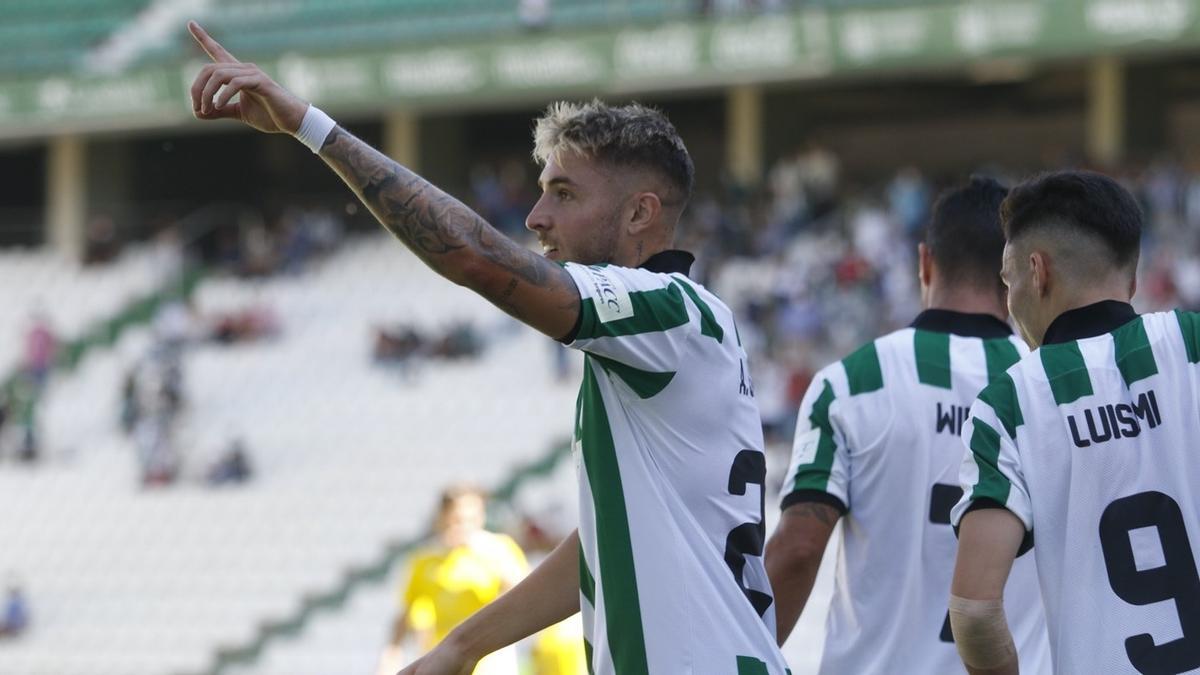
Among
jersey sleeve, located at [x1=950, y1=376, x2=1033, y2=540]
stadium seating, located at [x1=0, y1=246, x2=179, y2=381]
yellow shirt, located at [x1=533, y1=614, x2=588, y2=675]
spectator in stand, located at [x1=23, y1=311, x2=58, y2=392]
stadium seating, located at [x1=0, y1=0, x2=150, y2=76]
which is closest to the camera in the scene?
jersey sleeve, located at [x1=950, y1=376, x2=1033, y2=540]

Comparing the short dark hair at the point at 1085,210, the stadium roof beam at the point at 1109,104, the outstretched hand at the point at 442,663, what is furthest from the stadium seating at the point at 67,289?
the short dark hair at the point at 1085,210

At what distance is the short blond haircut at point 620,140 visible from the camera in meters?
3.44

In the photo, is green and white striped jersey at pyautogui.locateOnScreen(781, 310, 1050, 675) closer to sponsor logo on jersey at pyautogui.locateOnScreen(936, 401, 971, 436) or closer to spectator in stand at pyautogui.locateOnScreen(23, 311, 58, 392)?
sponsor logo on jersey at pyautogui.locateOnScreen(936, 401, 971, 436)

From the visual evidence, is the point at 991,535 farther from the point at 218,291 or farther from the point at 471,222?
the point at 218,291

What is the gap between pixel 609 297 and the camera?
123 inches

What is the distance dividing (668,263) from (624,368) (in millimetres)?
323

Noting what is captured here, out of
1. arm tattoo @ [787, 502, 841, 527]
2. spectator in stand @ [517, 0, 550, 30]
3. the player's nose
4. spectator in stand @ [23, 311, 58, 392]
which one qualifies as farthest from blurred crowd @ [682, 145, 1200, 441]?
the player's nose

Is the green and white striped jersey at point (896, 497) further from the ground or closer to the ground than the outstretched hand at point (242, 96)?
closer to the ground

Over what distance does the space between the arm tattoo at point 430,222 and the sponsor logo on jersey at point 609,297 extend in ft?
0.16

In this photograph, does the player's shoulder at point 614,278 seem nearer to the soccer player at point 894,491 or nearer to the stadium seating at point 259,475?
the soccer player at point 894,491

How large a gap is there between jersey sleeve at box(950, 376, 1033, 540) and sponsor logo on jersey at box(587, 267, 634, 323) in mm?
684

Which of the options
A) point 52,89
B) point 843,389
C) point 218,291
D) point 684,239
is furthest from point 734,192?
point 843,389

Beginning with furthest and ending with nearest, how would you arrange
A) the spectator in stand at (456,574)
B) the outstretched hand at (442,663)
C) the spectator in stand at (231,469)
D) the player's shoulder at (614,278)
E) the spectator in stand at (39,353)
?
1. the spectator in stand at (39,353)
2. the spectator in stand at (231,469)
3. the spectator in stand at (456,574)
4. the outstretched hand at (442,663)
5. the player's shoulder at (614,278)

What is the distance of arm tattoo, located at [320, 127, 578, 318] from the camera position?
3053 millimetres
